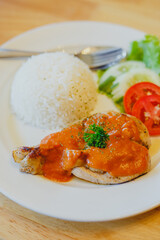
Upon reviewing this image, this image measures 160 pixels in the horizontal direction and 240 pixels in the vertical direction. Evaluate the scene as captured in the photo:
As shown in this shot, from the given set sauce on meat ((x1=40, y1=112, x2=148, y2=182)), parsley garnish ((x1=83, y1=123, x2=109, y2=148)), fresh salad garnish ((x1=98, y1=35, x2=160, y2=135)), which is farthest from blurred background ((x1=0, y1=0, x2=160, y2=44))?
parsley garnish ((x1=83, y1=123, x2=109, y2=148))

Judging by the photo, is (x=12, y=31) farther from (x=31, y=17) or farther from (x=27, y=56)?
(x=27, y=56)

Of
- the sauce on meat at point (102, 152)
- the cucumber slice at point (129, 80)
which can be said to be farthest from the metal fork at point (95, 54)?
the sauce on meat at point (102, 152)

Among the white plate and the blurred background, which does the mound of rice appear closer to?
the white plate

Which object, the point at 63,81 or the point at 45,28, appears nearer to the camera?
the point at 63,81

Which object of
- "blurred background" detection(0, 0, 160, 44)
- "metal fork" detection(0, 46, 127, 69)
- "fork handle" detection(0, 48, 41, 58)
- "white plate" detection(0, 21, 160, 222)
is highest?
"blurred background" detection(0, 0, 160, 44)

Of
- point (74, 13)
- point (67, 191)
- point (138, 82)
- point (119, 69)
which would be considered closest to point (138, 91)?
point (138, 82)

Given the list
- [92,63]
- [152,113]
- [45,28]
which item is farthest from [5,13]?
[152,113]
